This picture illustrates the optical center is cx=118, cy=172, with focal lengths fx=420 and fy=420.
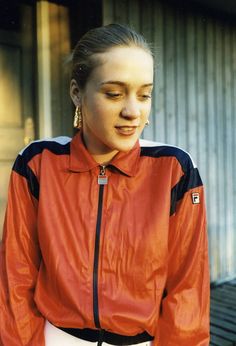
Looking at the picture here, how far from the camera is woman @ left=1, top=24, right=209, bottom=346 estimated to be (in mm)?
1146

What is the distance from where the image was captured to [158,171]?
1.23m

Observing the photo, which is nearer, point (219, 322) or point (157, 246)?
point (157, 246)

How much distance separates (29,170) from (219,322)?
229 centimetres

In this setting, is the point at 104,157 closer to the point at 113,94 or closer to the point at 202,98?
the point at 113,94

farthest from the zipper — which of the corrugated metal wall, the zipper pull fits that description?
the corrugated metal wall

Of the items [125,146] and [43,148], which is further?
[43,148]

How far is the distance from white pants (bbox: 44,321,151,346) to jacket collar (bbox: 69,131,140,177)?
1.54 feet

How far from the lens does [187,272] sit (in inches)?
47.2

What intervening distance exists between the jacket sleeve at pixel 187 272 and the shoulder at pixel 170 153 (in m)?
0.02

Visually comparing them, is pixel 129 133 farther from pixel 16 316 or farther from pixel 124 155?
pixel 16 316

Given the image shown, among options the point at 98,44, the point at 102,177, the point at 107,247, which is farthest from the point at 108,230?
the point at 98,44

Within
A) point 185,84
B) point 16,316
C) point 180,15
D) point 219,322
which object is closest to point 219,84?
point 185,84

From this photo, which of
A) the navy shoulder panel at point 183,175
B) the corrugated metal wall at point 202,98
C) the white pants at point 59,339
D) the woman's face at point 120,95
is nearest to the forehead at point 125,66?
the woman's face at point 120,95

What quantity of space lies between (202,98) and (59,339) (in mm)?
2993
